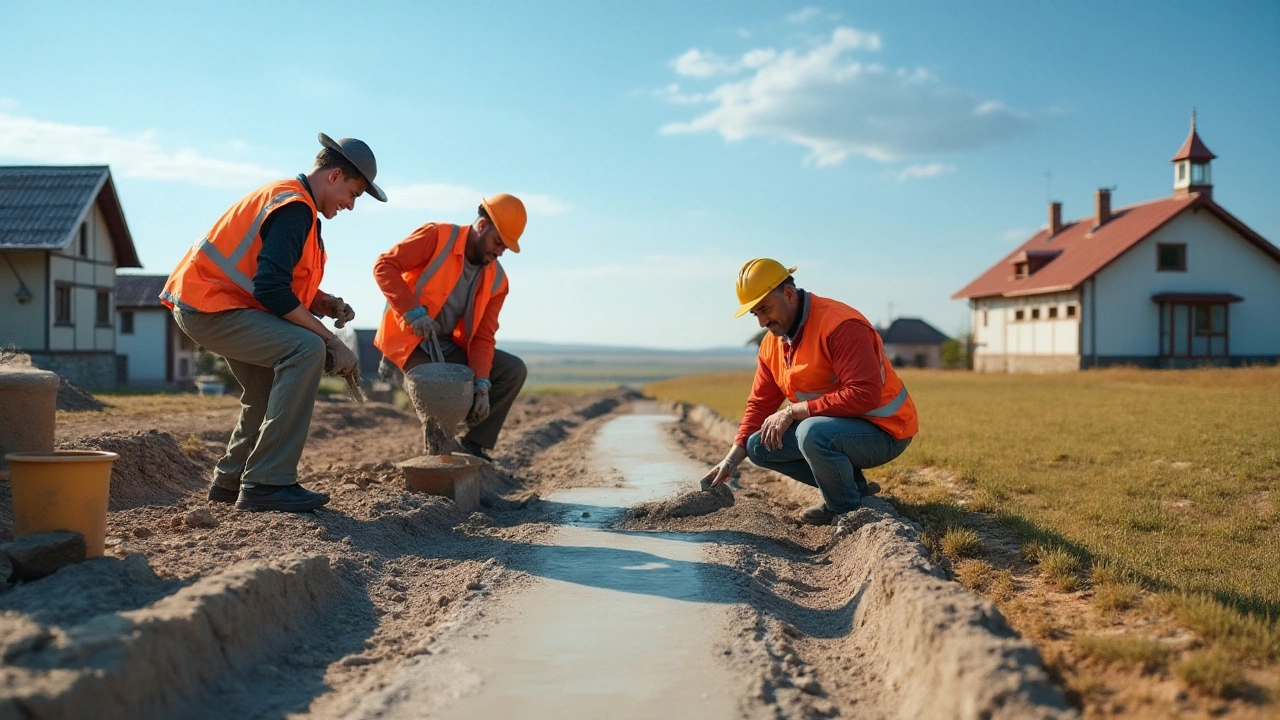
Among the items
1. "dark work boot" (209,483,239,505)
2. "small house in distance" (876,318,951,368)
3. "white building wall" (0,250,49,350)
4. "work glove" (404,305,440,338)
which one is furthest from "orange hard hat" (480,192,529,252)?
"small house in distance" (876,318,951,368)

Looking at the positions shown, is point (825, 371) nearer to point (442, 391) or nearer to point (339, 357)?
point (442, 391)

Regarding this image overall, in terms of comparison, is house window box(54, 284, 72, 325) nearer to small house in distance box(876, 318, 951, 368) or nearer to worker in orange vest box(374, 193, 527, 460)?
worker in orange vest box(374, 193, 527, 460)

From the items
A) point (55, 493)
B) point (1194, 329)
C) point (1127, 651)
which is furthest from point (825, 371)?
point (1194, 329)

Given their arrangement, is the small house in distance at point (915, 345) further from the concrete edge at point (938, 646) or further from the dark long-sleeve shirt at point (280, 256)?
the concrete edge at point (938, 646)

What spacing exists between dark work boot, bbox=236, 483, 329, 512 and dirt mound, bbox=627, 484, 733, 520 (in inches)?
82.5

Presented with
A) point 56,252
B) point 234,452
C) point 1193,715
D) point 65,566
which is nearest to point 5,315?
point 56,252

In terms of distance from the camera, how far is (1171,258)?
110ft

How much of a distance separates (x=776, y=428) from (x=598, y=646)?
221 cm

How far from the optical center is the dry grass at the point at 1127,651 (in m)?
2.96

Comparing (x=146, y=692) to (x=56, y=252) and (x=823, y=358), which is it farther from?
(x=56, y=252)

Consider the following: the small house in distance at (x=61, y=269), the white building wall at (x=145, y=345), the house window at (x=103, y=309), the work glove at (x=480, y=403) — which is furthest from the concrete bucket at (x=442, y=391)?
the white building wall at (x=145, y=345)

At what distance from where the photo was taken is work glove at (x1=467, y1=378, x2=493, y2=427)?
6602 mm

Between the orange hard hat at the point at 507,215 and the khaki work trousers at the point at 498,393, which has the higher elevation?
the orange hard hat at the point at 507,215

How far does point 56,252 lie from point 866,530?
2274 cm
